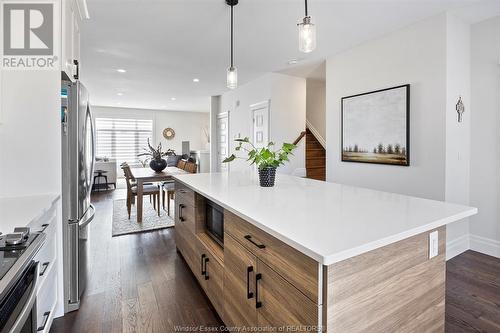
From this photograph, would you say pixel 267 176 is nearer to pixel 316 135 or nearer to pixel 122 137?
pixel 316 135

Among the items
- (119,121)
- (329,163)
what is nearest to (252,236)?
(329,163)

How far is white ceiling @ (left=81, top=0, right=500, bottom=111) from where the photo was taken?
2.61m

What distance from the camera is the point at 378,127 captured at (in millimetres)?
3305

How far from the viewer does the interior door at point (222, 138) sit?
6.91 meters

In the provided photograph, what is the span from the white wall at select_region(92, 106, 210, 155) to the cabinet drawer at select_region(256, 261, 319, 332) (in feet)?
31.5

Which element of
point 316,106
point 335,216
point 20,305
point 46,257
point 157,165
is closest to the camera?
point 20,305

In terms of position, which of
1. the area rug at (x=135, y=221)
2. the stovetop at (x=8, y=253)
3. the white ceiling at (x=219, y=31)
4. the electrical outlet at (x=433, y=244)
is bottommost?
the area rug at (x=135, y=221)

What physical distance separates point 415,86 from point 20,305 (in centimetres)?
361

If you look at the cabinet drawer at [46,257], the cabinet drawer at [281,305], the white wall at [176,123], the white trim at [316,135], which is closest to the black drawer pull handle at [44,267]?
the cabinet drawer at [46,257]

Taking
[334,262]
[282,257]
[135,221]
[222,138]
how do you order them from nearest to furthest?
[334,262] < [282,257] < [135,221] < [222,138]

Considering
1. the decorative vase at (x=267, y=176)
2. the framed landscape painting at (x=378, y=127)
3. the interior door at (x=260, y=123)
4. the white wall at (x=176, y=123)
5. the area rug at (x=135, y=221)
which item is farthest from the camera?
the white wall at (x=176, y=123)

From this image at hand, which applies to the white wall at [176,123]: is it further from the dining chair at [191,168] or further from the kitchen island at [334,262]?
→ the kitchen island at [334,262]

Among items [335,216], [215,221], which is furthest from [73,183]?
[335,216]

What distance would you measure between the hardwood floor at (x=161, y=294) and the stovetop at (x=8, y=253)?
1.11 meters
